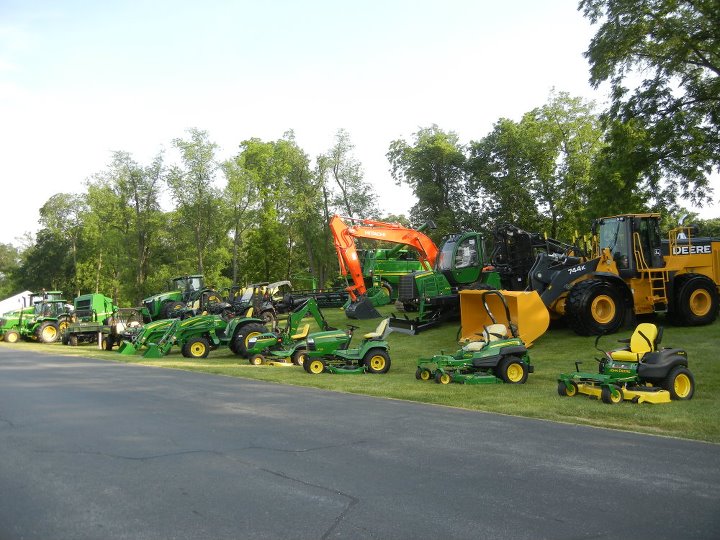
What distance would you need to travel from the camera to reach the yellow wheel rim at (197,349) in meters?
20.1

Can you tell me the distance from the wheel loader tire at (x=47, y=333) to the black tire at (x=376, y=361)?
2358cm

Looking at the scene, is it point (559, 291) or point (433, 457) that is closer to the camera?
point (433, 457)

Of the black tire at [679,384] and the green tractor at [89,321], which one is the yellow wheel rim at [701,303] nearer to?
the black tire at [679,384]

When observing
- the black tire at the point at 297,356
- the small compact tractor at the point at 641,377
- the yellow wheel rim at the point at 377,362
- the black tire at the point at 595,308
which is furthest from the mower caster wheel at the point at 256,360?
the small compact tractor at the point at 641,377

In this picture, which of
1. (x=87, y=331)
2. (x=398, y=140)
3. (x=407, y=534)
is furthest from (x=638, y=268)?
(x=398, y=140)

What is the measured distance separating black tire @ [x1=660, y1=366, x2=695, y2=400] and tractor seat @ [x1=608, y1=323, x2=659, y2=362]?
22.1 inches

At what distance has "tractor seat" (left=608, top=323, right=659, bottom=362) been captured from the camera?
9891mm

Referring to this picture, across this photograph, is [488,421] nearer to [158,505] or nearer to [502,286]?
[158,505]

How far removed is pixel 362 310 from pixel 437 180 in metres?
23.5

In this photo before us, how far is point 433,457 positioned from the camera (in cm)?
633

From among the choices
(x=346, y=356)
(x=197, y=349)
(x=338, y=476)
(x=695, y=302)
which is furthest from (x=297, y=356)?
(x=695, y=302)

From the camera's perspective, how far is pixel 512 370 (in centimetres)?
1200

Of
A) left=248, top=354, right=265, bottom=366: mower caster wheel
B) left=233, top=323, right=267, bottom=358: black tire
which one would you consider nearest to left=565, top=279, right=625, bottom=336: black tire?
left=248, top=354, right=265, bottom=366: mower caster wheel

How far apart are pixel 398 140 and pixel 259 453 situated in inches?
1851
